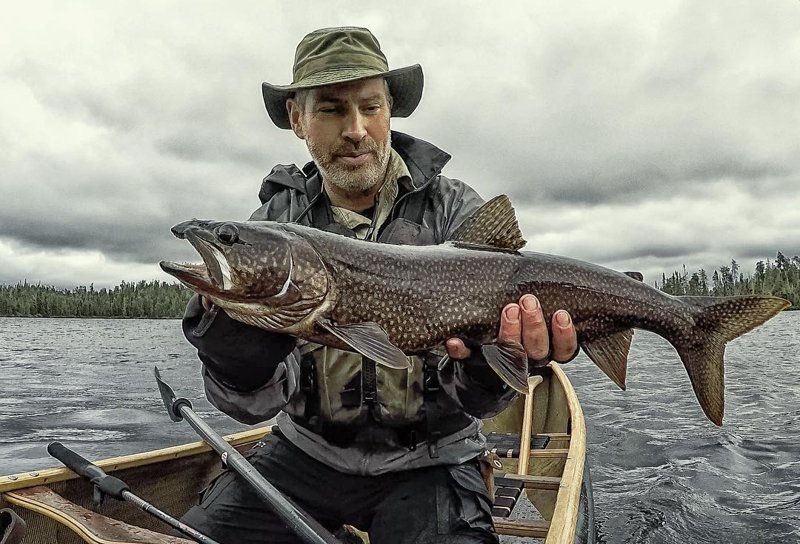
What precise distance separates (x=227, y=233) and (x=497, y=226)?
142 centimetres

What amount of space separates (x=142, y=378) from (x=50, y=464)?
13.4 meters

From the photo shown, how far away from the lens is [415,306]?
3.23m

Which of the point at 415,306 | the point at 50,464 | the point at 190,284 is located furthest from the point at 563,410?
the point at 50,464

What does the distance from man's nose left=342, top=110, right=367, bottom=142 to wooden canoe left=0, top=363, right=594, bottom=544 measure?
249 centimetres

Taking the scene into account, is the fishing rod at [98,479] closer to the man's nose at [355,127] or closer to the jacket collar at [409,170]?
the jacket collar at [409,170]

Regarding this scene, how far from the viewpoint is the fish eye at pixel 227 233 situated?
293 centimetres

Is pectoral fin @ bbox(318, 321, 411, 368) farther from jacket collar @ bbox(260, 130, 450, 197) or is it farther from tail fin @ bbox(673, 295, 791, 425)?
tail fin @ bbox(673, 295, 791, 425)

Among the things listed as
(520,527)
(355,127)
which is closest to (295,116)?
(355,127)

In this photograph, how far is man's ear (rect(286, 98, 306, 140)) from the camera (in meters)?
4.66

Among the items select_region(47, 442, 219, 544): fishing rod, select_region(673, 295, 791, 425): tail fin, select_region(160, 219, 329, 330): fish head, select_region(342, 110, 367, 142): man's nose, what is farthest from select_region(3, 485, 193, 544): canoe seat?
select_region(673, 295, 791, 425): tail fin

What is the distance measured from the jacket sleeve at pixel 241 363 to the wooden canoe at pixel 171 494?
795 millimetres

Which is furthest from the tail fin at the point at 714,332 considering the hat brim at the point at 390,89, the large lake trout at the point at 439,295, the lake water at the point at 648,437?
the lake water at the point at 648,437

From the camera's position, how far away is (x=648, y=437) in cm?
1273

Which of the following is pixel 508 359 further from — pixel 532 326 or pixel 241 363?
pixel 241 363
